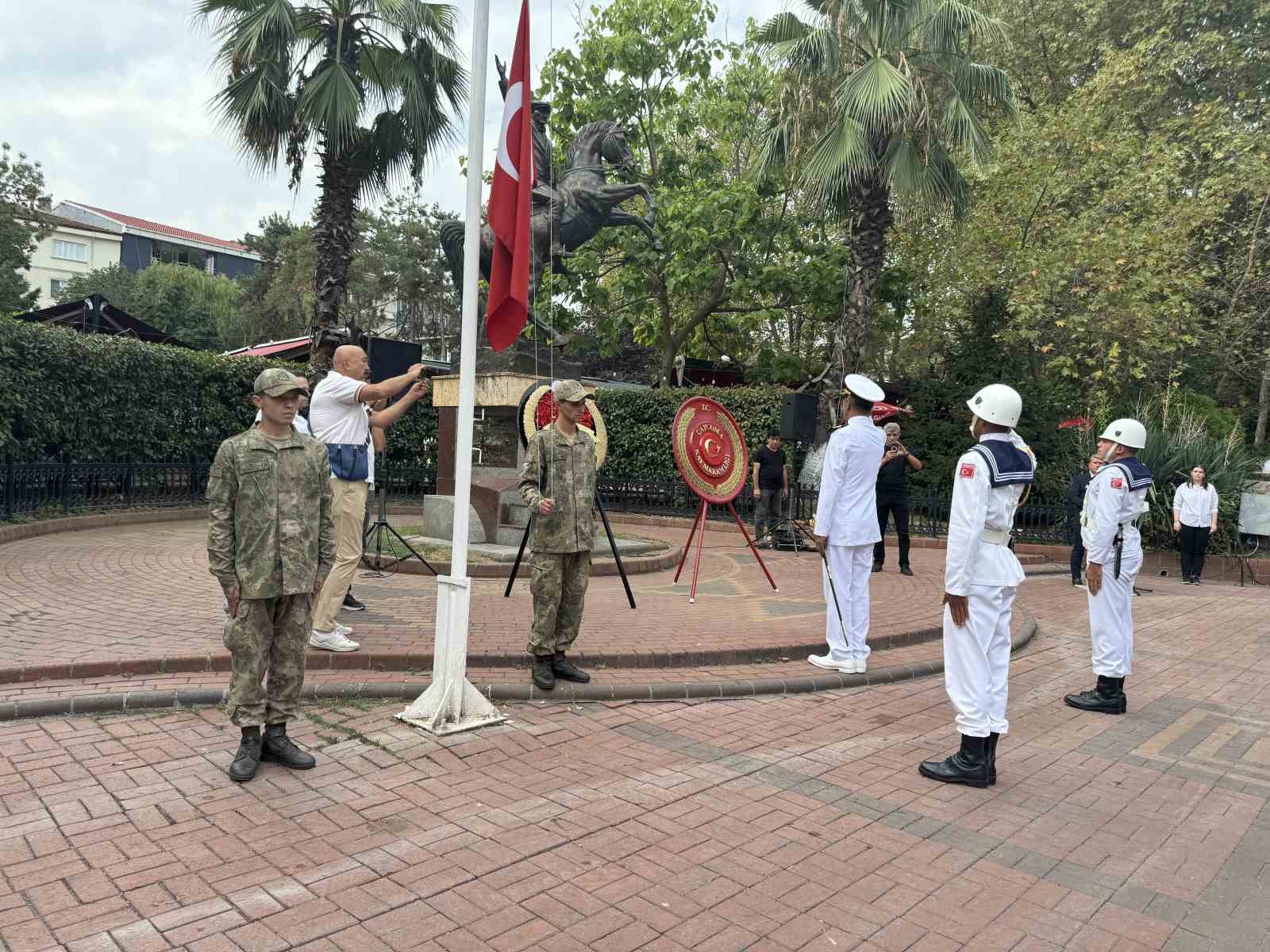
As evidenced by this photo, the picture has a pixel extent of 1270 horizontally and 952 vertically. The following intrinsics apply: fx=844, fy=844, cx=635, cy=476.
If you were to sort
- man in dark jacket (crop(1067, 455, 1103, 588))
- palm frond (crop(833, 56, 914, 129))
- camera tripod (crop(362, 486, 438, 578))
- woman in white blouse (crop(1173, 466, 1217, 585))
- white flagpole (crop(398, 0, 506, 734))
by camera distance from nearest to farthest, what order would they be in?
white flagpole (crop(398, 0, 506, 734))
camera tripod (crop(362, 486, 438, 578))
man in dark jacket (crop(1067, 455, 1103, 588))
woman in white blouse (crop(1173, 466, 1217, 585))
palm frond (crop(833, 56, 914, 129))

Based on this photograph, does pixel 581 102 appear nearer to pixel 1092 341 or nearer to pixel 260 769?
pixel 1092 341

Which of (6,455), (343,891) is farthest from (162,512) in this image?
(343,891)

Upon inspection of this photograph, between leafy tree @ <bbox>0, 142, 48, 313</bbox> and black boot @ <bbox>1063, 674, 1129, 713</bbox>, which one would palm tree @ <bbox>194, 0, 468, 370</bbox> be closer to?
black boot @ <bbox>1063, 674, 1129, 713</bbox>

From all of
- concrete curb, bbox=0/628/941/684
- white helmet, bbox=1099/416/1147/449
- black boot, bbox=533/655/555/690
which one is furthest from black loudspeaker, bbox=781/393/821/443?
black boot, bbox=533/655/555/690

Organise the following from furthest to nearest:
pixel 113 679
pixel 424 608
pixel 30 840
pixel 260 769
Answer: pixel 424 608
pixel 113 679
pixel 260 769
pixel 30 840

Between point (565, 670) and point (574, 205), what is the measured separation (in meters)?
8.07

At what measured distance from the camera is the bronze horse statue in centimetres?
1189

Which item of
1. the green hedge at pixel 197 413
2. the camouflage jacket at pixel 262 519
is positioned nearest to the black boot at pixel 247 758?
the camouflage jacket at pixel 262 519

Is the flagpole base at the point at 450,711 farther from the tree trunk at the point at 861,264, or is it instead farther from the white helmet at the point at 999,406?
the tree trunk at the point at 861,264

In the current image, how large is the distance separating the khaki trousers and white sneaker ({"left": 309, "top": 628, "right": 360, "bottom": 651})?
0.17ft

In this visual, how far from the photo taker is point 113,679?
546cm

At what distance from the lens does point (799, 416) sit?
Answer: 14297 mm

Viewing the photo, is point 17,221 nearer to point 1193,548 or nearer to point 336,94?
point 336,94

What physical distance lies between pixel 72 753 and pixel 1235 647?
9960 millimetres
